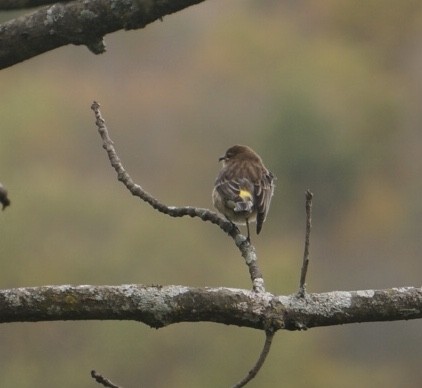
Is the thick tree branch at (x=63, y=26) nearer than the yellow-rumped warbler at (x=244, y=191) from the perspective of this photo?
Yes

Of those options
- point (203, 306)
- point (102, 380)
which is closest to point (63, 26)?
point (203, 306)

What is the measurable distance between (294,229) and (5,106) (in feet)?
45.3

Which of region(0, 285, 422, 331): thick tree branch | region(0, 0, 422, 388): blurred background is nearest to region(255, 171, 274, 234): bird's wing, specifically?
region(0, 285, 422, 331): thick tree branch

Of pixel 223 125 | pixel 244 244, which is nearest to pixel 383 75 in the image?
pixel 223 125

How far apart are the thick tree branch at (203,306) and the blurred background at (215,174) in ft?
102

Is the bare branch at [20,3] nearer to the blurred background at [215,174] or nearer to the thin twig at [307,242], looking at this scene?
the thin twig at [307,242]

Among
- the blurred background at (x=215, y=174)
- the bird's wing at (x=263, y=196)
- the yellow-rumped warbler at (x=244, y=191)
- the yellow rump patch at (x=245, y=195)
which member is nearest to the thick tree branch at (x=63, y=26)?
the yellow-rumped warbler at (x=244, y=191)

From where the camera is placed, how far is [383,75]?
76.9 metres

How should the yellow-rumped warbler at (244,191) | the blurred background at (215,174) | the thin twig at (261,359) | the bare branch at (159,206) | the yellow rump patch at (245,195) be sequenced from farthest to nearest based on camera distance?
the blurred background at (215,174), the yellow rump patch at (245,195), the yellow-rumped warbler at (244,191), the bare branch at (159,206), the thin twig at (261,359)

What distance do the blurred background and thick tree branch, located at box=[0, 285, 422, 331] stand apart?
31.2 meters

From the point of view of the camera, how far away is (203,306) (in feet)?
15.9

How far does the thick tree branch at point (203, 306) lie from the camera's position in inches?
188

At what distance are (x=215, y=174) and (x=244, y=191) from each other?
47.5 m

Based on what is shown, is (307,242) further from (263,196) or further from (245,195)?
(263,196)
